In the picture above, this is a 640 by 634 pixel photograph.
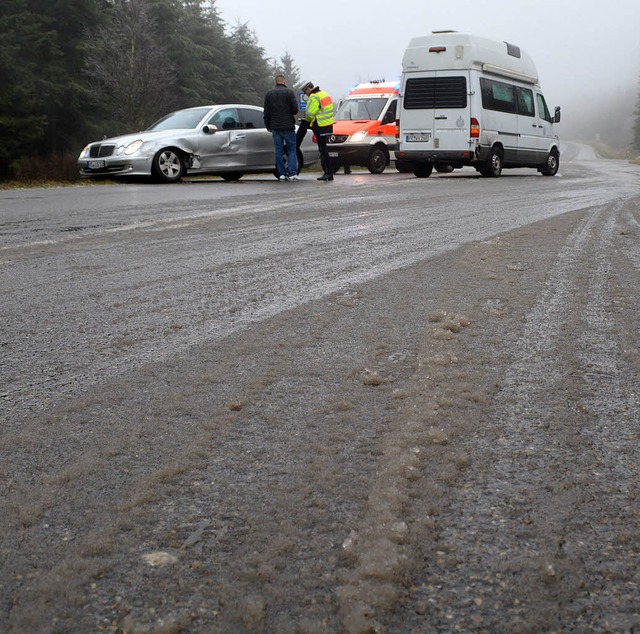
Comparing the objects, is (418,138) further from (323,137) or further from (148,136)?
(148,136)

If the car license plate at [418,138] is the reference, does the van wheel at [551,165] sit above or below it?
below

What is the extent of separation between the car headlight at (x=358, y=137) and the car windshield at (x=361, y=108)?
585mm

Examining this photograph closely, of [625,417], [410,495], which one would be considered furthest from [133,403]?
[625,417]

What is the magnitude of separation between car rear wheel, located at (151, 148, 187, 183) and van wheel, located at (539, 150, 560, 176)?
31.8 feet

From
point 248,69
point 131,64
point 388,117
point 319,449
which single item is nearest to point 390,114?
point 388,117

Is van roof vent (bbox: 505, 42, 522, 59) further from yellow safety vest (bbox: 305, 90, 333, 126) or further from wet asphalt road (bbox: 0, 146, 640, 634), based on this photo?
wet asphalt road (bbox: 0, 146, 640, 634)

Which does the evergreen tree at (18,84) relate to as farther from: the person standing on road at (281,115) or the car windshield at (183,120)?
the person standing on road at (281,115)

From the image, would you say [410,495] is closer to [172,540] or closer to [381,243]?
[172,540]

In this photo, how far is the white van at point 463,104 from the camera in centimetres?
1667

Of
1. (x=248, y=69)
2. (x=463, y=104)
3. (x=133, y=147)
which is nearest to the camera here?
(x=133, y=147)

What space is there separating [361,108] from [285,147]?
6.39 metres

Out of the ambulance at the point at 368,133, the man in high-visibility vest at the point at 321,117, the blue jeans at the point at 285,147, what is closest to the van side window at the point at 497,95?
the ambulance at the point at 368,133

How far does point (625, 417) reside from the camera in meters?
2.13

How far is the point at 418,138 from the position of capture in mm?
17469
